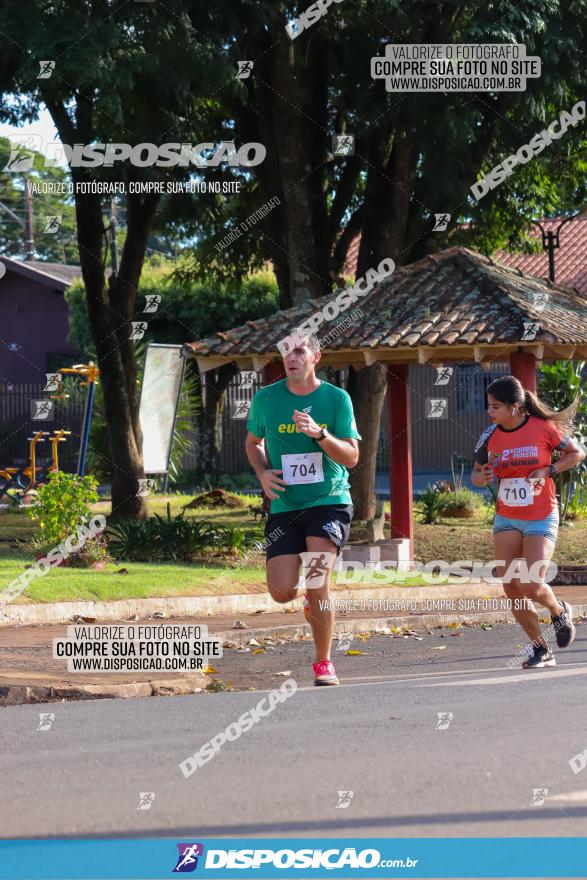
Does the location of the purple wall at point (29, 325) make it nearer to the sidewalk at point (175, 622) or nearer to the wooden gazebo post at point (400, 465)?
the wooden gazebo post at point (400, 465)

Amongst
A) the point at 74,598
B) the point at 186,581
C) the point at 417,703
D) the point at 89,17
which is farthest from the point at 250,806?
the point at 89,17

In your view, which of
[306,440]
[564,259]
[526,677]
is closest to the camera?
[306,440]

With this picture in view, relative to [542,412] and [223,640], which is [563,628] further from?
[223,640]

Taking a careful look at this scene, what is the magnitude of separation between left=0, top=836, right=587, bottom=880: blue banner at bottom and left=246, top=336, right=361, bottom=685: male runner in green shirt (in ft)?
13.3

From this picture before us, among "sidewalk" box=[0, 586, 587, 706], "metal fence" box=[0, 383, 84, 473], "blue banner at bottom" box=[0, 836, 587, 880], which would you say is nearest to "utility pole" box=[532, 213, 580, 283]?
"sidewalk" box=[0, 586, 587, 706]

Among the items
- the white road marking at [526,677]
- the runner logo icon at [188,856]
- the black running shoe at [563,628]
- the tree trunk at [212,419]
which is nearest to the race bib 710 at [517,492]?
the black running shoe at [563,628]

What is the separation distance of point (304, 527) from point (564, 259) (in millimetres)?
36522

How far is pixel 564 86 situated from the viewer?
64.1ft

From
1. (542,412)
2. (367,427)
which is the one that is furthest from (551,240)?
(542,412)

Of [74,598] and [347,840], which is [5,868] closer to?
[347,840]

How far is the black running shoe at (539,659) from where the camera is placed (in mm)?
10266

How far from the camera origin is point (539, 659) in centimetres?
1031

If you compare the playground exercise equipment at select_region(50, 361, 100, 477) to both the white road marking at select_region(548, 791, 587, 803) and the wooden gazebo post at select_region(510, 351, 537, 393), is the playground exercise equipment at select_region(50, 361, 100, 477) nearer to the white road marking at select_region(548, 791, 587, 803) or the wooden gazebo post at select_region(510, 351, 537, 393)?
the wooden gazebo post at select_region(510, 351, 537, 393)

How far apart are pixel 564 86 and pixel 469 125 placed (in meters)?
1.87
